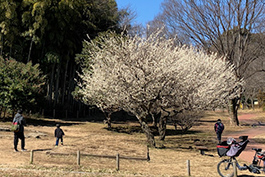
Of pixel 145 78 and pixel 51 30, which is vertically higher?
pixel 51 30

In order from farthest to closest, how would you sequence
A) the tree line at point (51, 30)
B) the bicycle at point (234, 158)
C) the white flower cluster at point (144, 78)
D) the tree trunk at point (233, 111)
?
1. the tree trunk at point (233, 111)
2. the tree line at point (51, 30)
3. the white flower cluster at point (144, 78)
4. the bicycle at point (234, 158)

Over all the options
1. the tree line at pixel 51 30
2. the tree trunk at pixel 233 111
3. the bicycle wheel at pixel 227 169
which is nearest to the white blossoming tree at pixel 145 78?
the bicycle wheel at pixel 227 169

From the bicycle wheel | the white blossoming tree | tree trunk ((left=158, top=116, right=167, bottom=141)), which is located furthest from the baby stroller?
tree trunk ((left=158, top=116, right=167, bottom=141))

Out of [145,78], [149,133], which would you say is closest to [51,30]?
[145,78]

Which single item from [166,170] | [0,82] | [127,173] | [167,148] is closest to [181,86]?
[167,148]

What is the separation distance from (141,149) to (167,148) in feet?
5.81

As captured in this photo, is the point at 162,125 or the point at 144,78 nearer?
the point at 144,78

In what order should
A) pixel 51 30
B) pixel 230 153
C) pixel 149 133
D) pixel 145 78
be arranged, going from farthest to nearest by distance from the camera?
pixel 51 30 → pixel 149 133 → pixel 145 78 → pixel 230 153

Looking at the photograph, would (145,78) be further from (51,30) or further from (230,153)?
(51,30)

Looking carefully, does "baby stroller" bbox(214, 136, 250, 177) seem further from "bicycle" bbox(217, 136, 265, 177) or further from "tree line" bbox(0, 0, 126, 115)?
"tree line" bbox(0, 0, 126, 115)

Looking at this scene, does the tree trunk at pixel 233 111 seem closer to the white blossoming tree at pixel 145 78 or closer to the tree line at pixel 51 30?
the white blossoming tree at pixel 145 78

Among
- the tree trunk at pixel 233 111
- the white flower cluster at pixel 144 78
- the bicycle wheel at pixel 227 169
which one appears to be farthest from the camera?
the tree trunk at pixel 233 111

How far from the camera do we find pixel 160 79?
14875 mm

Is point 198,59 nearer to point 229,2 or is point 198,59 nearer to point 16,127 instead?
point 229,2
